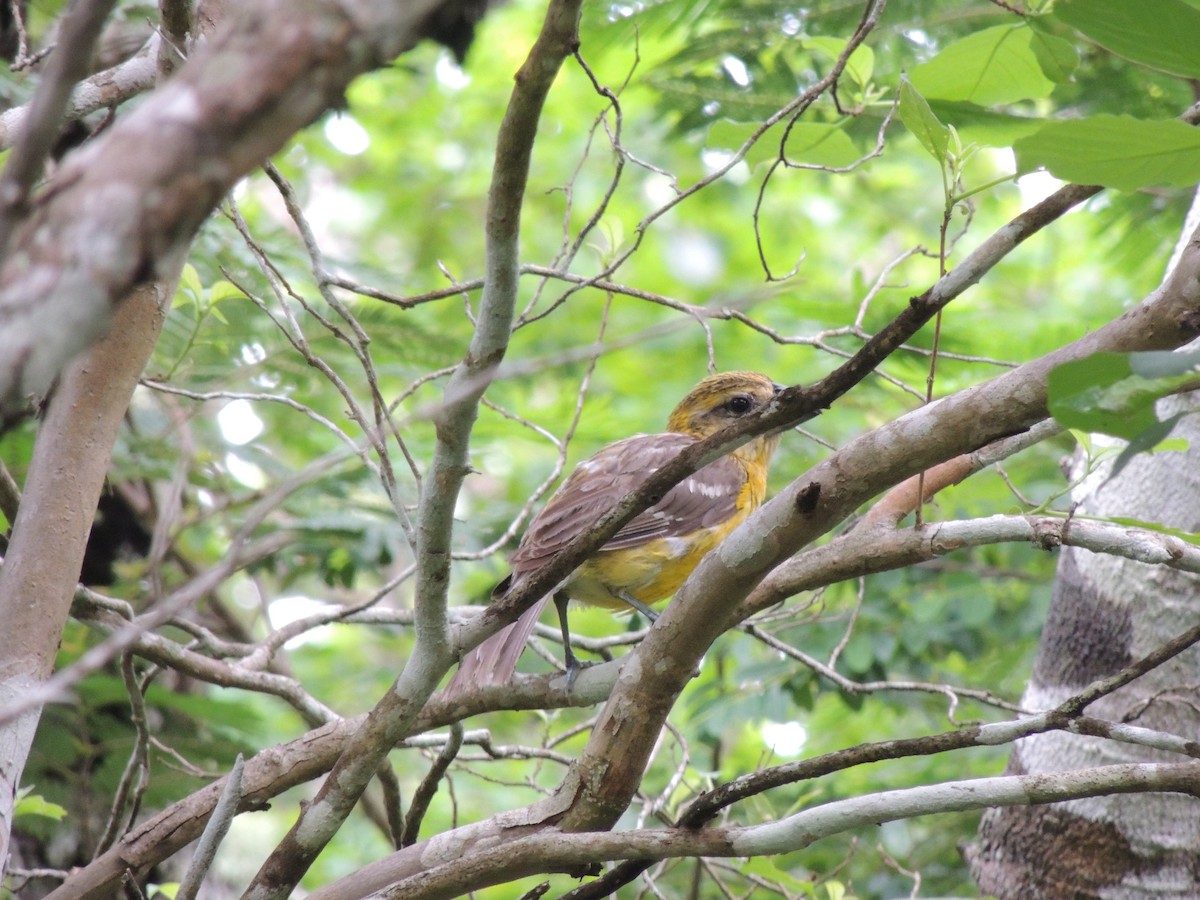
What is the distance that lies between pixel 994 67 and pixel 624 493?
206cm

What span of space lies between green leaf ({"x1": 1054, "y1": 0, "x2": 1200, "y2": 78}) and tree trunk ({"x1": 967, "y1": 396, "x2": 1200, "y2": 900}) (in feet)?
7.12

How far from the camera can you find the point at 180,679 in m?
5.73

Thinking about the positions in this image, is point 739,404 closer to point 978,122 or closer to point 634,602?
point 634,602

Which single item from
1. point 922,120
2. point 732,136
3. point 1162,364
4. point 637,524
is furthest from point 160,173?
point 637,524

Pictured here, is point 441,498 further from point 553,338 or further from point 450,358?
point 553,338

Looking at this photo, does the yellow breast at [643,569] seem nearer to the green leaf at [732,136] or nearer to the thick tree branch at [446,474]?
the green leaf at [732,136]

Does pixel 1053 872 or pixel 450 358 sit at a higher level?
pixel 450 358

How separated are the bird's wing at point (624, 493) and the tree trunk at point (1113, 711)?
1496 mm

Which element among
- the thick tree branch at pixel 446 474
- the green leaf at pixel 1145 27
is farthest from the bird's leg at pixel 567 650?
the green leaf at pixel 1145 27

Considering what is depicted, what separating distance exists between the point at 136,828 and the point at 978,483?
13.5 ft

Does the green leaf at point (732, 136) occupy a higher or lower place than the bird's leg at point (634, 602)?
higher

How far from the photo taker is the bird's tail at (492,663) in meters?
3.52

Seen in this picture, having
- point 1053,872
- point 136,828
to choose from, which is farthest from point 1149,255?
point 136,828

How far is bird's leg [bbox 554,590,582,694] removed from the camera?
11.6 ft
